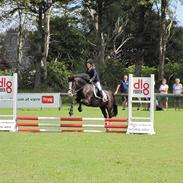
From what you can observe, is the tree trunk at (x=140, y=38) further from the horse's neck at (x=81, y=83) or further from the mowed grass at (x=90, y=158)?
the mowed grass at (x=90, y=158)

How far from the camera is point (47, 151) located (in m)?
13.8

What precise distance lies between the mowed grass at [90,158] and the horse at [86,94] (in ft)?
8.50

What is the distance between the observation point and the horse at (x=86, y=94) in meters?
20.5

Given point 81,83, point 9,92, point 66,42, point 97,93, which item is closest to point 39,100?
point 97,93

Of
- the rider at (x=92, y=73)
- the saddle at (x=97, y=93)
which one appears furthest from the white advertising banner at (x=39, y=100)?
the rider at (x=92, y=73)

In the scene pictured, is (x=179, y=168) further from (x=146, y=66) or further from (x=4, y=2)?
(x=146, y=66)

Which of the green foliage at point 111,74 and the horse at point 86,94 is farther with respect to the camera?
the green foliage at point 111,74

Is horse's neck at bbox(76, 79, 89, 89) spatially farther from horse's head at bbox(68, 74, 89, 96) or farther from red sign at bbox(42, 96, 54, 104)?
red sign at bbox(42, 96, 54, 104)

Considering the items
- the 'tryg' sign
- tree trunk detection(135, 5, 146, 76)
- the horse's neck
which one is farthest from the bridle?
tree trunk detection(135, 5, 146, 76)

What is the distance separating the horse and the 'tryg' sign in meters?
2.79

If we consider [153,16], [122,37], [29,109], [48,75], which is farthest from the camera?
[122,37]

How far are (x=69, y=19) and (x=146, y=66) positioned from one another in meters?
10.1

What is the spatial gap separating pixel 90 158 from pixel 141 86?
6.04 m

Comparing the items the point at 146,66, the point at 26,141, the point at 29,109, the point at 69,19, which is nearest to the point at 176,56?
the point at 146,66
